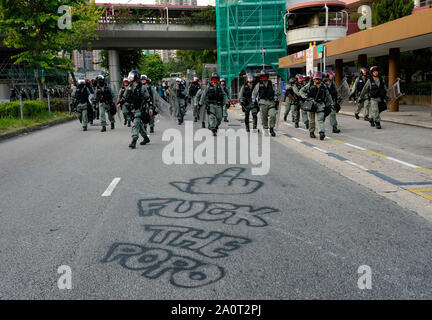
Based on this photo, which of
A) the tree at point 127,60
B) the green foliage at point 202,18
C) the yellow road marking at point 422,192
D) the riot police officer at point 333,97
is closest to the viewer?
the yellow road marking at point 422,192

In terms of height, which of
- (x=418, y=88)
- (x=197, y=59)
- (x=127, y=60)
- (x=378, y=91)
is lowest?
(x=378, y=91)

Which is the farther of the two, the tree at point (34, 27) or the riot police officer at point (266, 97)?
the tree at point (34, 27)

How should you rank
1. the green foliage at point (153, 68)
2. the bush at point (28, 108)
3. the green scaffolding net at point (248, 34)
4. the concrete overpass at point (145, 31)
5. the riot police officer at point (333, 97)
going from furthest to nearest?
1. the green foliage at point (153, 68)
2. the concrete overpass at point (145, 31)
3. the green scaffolding net at point (248, 34)
4. the bush at point (28, 108)
5. the riot police officer at point (333, 97)

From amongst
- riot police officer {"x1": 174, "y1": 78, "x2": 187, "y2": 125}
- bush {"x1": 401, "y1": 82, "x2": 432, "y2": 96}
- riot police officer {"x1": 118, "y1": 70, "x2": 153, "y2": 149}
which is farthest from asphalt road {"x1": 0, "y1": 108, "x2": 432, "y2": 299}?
bush {"x1": 401, "y1": 82, "x2": 432, "y2": 96}

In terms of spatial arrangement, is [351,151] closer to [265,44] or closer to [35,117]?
[35,117]

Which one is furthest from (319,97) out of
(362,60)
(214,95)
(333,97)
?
(362,60)

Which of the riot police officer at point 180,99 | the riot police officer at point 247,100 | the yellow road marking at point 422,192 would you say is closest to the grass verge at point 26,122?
the riot police officer at point 180,99

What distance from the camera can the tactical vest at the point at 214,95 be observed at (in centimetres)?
1518

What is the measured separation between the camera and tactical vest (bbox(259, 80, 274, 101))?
47.9ft

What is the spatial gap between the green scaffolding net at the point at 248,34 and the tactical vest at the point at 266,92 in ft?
104

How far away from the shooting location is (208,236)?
16.4 ft

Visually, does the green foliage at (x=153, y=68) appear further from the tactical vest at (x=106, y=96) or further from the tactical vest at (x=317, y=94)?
the tactical vest at (x=317, y=94)

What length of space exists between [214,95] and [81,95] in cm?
562

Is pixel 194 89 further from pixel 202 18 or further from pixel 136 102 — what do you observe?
pixel 202 18
